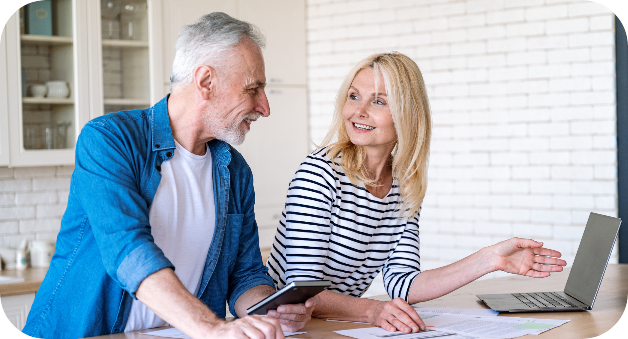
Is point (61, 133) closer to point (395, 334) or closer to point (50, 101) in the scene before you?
point (50, 101)

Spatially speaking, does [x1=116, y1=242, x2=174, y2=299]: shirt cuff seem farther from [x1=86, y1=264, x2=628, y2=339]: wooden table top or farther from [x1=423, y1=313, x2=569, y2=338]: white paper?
[x1=423, y1=313, x2=569, y2=338]: white paper

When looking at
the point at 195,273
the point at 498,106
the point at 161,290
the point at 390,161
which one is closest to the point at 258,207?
the point at 498,106

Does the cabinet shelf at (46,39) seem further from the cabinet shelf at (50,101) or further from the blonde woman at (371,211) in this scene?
the blonde woman at (371,211)

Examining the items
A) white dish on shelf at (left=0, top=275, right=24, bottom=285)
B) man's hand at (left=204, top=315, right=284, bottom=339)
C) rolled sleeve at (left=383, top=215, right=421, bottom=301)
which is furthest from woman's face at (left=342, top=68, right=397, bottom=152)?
white dish on shelf at (left=0, top=275, right=24, bottom=285)

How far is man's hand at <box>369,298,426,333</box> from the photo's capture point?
69.4 inches

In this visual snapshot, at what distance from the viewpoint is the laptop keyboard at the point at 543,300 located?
2068 millimetres

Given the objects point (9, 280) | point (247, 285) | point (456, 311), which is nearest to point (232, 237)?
point (247, 285)

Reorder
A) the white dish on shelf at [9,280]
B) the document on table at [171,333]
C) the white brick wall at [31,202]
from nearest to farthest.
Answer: the document on table at [171,333] < the white dish on shelf at [9,280] < the white brick wall at [31,202]

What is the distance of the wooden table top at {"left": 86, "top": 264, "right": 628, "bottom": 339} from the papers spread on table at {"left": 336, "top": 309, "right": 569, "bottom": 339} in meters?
0.04

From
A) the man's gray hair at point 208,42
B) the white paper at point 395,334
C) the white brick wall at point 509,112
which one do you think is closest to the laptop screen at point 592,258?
the white paper at point 395,334

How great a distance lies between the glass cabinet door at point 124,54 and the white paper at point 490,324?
2.71m

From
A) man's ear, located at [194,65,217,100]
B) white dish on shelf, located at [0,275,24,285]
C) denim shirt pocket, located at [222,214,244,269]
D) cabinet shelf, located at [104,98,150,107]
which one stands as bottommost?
white dish on shelf, located at [0,275,24,285]

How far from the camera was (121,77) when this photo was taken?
404cm

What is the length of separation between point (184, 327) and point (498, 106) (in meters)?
3.16
